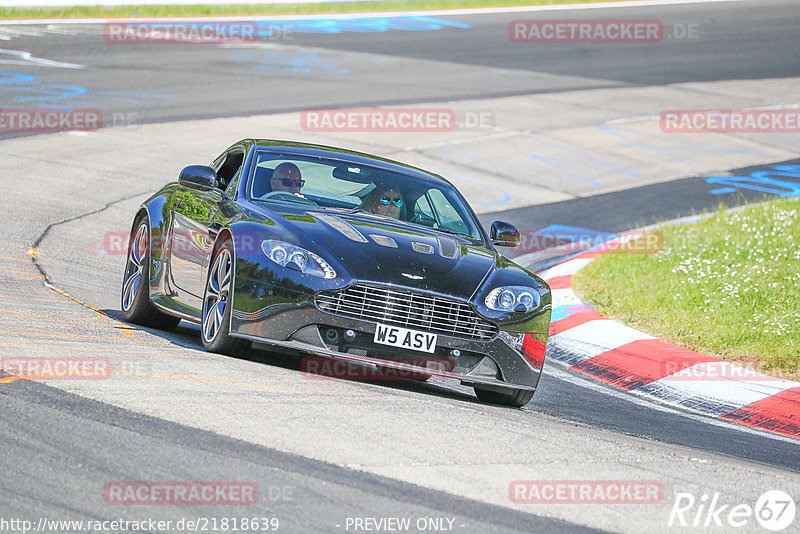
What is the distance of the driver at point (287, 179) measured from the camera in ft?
25.2

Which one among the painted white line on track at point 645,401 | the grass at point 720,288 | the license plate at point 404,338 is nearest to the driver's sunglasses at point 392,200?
the license plate at point 404,338

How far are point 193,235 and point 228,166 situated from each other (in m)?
1.12

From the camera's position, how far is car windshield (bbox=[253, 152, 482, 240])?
765 centimetres

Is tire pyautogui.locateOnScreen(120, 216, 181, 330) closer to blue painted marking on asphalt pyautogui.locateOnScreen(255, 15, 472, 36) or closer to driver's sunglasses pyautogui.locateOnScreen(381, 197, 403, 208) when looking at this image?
driver's sunglasses pyautogui.locateOnScreen(381, 197, 403, 208)

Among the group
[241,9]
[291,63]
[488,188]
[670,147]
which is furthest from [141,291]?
[241,9]

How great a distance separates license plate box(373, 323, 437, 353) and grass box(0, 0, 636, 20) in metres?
21.7

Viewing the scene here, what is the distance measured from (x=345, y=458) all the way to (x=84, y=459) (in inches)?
39.5

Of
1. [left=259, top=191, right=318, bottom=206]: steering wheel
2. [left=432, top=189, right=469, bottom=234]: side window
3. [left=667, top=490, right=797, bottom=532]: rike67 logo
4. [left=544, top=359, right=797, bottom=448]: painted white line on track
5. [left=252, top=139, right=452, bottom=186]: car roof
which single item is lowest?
[left=544, top=359, right=797, bottom=448]: painted white line on track

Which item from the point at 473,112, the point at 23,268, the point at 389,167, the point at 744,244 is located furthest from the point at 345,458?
the point at 473,112

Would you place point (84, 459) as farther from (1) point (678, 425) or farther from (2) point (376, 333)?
(1) point (678, 425)

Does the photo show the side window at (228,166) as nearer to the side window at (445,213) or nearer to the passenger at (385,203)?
the passenger at (385,203)

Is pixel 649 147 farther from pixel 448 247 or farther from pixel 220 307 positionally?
pixel 220 307

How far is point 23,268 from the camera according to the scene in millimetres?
9422

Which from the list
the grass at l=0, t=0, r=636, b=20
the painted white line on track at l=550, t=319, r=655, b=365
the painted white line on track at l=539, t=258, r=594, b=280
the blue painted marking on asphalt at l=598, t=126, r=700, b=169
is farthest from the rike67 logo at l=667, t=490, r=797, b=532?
the grass at l=0, t=0, r=636, b=20
